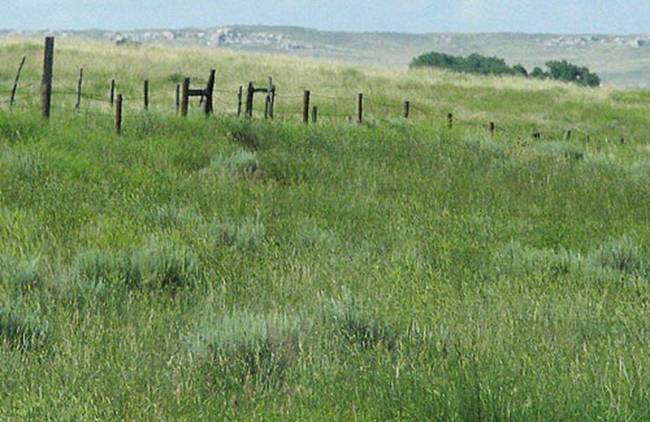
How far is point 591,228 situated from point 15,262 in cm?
683

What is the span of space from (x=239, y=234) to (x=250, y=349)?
4.05m

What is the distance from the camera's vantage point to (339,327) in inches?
230

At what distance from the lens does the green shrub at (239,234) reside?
9.12 meters

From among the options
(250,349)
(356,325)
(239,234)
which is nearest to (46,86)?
(239,234)

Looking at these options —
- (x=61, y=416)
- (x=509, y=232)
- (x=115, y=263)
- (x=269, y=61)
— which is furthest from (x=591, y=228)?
(x=269, y=61)

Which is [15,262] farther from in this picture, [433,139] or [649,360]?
[433,139]

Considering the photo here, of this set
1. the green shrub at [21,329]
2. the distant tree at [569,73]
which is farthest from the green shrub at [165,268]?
the distant tree at [569,73]

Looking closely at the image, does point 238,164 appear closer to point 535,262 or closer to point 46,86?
point 46,86

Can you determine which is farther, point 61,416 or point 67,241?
point 67,241

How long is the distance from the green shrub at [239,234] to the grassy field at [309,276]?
32 millimetres

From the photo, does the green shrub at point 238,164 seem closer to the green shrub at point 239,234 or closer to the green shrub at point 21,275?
the green shrub at point 239,234

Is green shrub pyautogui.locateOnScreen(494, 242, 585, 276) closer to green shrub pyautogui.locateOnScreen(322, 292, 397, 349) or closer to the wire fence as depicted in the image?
green shrub pyautogui.locateOnScreen(322, 292, 397, 349)

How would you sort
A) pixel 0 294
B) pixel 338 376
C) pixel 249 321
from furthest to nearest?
pixel 0 294 → pixel 249 321 → pixel 338 376

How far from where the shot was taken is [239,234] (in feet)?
30.5
